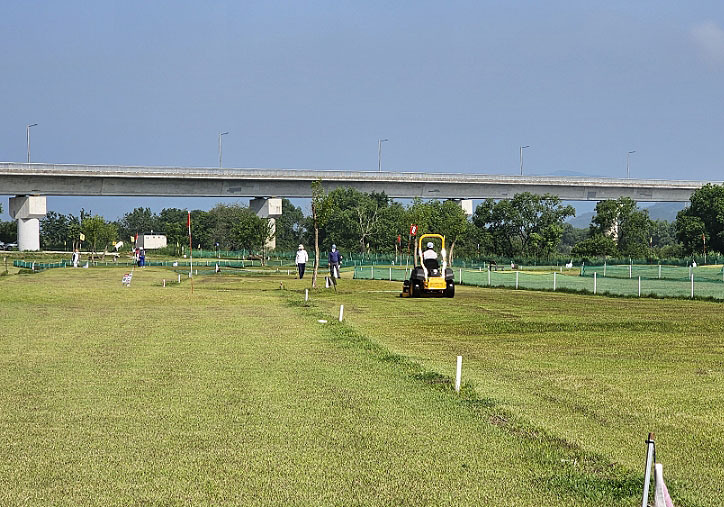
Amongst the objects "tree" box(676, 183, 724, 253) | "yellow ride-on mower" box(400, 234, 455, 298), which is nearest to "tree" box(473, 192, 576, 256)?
"tree" box(676, 183, 724, 253)

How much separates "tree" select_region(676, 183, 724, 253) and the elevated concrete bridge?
9811mm

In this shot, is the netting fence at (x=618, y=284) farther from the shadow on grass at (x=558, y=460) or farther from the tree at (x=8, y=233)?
the tree at (x=8, y=233)

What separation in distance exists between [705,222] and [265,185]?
46.0 m

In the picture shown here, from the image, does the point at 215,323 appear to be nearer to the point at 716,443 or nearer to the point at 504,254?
the point at 716,443

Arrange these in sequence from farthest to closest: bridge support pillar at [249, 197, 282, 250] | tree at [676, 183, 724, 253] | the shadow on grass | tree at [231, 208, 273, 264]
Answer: bridge support pillar at [249, 197, 282, 250] < tree at [676, 183, 724, 253] < tree at [231, 208, 273, 264] < the shadow on grass

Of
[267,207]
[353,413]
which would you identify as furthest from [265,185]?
[353,413]

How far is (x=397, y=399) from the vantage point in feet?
40.3

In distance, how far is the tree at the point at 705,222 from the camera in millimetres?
95000

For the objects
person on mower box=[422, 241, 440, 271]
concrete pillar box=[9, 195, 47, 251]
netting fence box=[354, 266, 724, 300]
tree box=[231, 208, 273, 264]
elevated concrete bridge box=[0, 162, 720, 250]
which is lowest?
netting fence box=[354, 266, 724, 300]

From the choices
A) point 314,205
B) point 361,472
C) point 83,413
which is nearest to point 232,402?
point 83,413

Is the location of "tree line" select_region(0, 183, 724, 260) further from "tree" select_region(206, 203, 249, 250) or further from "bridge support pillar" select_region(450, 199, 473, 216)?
"tree" select_region(206, 203, 249, 250)

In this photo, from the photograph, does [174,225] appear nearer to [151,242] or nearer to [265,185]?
[151,242]

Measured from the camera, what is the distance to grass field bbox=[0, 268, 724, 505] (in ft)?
26.8

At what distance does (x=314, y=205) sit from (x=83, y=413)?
35.8m
